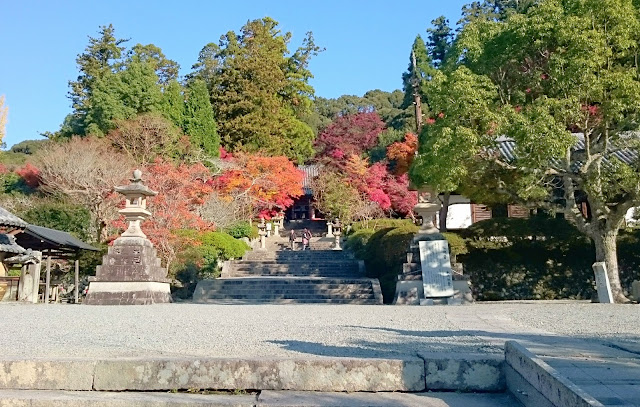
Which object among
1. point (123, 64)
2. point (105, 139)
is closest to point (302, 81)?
point (123, 64)

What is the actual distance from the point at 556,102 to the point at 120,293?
1112 centimetres

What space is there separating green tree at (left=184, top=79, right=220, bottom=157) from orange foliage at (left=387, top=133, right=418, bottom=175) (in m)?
11.1

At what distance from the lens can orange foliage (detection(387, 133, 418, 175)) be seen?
2856 centimetres

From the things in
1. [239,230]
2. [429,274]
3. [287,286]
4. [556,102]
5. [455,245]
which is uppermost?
[556,102]

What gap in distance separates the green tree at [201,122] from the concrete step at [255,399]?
26981mm

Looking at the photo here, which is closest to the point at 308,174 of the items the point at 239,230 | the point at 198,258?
the point at 239,230

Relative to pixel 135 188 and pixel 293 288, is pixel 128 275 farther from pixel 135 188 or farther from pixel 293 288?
pixel 293 288

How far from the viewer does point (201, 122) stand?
30.8 meters

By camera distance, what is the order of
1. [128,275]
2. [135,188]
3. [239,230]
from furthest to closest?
[239,230] < [135,188] < [128,275]

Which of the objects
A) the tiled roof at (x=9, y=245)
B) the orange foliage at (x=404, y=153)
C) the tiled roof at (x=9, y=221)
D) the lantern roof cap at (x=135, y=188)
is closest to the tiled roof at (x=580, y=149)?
the lantern roof cap at (x=135, y=188)

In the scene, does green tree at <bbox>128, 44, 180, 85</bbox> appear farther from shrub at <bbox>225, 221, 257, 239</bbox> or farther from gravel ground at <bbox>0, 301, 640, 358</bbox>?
gravel ground at <bbox>0, 301, 640, 358</bbox>

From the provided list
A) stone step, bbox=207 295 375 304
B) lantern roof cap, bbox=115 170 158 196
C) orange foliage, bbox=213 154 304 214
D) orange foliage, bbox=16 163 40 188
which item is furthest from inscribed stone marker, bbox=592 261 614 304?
orange foliage, bbox=16 163 40 188

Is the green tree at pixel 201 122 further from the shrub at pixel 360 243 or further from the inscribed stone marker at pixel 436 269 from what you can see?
the inscribed stone marker at pixel 436 269

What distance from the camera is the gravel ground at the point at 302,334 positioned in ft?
14.6
